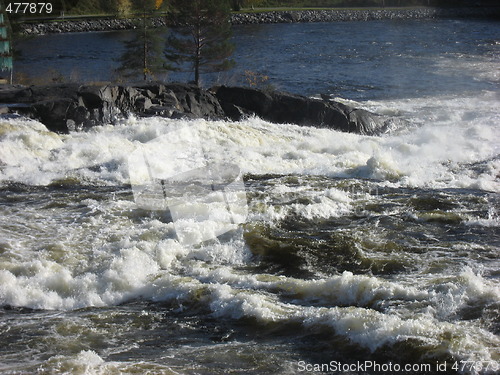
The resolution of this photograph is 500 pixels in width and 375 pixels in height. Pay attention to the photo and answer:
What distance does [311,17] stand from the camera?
6825 centimetres

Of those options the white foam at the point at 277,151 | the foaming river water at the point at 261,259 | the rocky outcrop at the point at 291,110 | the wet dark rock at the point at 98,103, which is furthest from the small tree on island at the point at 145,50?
the foaming river water at the point at 261,259

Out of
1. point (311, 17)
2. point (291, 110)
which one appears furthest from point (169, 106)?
point (311, 17)

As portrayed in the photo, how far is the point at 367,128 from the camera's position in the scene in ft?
78.8

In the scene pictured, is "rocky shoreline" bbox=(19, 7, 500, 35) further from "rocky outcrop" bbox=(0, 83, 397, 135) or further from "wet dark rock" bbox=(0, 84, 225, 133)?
"wet dark rock" bbox=(0, 84, 225, 133)

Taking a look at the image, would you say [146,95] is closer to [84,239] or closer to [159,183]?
[159,183]

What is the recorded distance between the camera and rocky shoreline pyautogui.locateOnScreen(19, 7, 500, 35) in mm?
57944

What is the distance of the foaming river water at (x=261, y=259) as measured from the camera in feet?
25.4

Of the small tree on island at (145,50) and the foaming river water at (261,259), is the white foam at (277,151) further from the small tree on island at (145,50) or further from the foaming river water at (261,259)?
the small tree on island at (145,50)

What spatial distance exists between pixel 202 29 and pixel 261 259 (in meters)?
19.5

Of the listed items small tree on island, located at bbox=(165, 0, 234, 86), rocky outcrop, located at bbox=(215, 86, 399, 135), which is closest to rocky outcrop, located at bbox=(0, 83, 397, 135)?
rocky outcrop, located at bbox=(215, 86, 399, 135)

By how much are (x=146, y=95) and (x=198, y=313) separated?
549 inches

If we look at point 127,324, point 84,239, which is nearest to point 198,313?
point 127,324

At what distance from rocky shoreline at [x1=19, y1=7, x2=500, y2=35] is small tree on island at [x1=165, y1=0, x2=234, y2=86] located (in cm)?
3152

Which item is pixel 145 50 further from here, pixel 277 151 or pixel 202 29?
pixel 277 151
